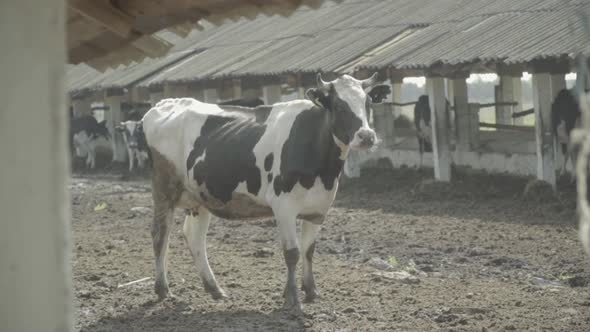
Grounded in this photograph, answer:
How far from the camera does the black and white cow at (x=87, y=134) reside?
3312 cm

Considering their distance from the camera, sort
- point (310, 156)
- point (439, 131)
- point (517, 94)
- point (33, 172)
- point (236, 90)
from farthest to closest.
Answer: point (236, 90)
point (517, 94)
point (439, 131)
point (310, 156)
point (33, 172)

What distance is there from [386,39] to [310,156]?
42.2 ft

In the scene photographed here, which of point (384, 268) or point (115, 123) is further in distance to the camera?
point (115, 123)

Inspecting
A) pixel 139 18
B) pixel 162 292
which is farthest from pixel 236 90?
pixel 139 18

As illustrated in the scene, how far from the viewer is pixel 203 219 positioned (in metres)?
10.4

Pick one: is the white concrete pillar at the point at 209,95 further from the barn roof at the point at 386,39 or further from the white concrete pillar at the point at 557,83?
the white concrete pillar at the point at 557,83

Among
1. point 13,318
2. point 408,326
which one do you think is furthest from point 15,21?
point 408,326

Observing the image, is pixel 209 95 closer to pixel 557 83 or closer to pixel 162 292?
pixel 557 83

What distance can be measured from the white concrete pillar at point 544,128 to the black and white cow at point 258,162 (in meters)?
7.82

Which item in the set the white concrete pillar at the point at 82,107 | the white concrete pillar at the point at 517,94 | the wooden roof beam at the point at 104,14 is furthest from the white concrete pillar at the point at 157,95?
the wooden roof beam at the point at 104,14

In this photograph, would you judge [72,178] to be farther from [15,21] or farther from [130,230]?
[15,21]

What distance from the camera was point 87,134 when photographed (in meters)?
33.3

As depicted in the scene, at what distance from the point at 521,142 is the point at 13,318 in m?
17.7

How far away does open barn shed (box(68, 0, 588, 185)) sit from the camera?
1742 cm
